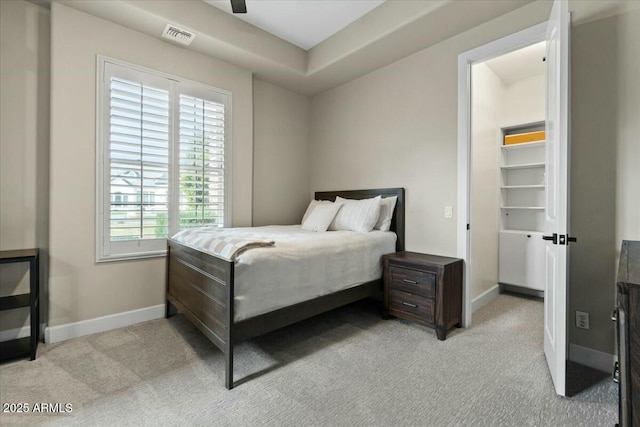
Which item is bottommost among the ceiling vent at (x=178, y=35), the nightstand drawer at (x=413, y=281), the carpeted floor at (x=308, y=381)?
the carpeted floor at (x=308, y=381)

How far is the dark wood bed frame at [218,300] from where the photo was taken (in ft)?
6.03

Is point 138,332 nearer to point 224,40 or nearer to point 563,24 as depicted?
point 224,40

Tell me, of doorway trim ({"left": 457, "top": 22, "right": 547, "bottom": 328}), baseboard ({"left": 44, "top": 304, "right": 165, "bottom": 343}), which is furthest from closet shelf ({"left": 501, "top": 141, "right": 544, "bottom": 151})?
baseboard ({"left": 44, "top": 304, "right": 165, "bottom": 343})

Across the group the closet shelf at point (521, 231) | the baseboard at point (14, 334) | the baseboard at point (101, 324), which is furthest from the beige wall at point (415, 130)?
the baseboard at point (14, 334)

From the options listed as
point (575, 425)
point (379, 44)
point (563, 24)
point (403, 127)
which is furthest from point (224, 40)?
Result: point (575, 425)

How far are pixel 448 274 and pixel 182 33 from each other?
334 cm

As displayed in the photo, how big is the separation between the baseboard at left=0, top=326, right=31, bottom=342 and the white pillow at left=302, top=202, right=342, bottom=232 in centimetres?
260

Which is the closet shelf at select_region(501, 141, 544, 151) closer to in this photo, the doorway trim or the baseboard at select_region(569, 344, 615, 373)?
the doorway trim

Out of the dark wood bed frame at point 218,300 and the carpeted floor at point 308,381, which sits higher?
the dark wood bed frame at point 218,300

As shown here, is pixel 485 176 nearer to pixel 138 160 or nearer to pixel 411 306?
pixel 411 306

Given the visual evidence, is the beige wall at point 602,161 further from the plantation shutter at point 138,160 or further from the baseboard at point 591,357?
the plantation shutter at point 138,160

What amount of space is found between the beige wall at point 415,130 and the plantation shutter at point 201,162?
156cm

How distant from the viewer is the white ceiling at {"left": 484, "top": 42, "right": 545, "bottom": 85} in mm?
3229

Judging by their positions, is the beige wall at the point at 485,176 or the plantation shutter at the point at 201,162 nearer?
the plantation shutter at the point at 201,162
